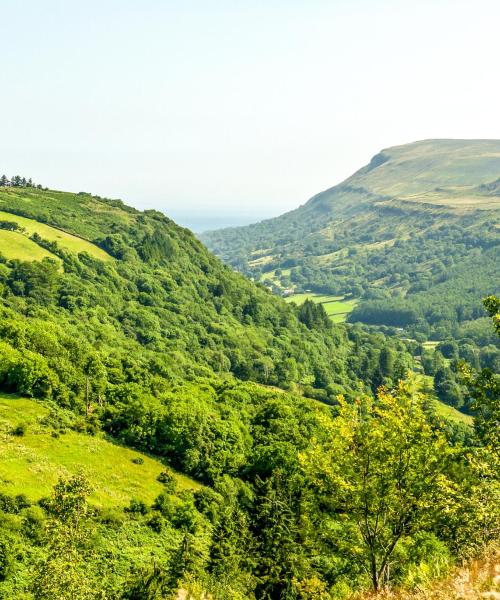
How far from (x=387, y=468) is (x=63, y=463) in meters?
47.1

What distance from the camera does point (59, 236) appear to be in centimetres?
18700

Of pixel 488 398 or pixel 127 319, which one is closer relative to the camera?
pixel 488 398

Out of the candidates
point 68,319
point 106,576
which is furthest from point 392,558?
point 68,319

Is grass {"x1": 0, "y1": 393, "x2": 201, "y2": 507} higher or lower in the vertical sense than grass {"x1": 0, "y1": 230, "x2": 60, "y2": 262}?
lower

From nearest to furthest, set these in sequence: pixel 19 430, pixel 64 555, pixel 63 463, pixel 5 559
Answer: pixel 64 555 → pixel 5 559 → pixel 63 463 → pixel 19 430

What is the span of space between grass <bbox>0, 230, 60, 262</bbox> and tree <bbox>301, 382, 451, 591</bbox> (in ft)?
480

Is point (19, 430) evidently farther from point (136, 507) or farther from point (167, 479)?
point (167, 479)

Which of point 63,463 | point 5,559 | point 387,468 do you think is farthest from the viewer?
point 63,463

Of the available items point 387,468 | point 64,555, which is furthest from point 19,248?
point 387,468

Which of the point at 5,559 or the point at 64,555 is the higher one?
the point at 64,555

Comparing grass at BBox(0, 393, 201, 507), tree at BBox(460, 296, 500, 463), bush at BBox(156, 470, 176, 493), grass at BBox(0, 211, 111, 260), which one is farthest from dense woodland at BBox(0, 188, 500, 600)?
grass at BBox(0, 211, 111, 260)

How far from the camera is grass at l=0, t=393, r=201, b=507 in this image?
53.1 m

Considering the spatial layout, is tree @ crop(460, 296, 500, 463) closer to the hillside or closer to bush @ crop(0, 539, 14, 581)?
bush @ crop(0, 539, 14, 581)

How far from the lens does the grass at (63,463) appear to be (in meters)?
53.1
